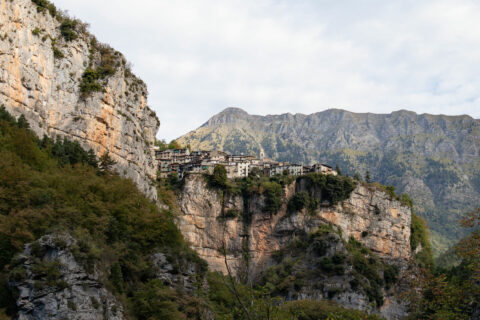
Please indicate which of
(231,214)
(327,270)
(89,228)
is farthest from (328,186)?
(89,228)

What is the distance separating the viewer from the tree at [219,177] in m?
92.7

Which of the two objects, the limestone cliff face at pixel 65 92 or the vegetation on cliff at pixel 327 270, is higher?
the limestone cliff face at pixel 65 92

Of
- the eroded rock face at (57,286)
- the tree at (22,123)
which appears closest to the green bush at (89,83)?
the tree at (22,123)

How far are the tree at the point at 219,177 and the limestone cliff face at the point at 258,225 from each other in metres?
1.75

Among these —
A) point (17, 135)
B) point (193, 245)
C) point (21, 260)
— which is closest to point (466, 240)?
point (21, 260)

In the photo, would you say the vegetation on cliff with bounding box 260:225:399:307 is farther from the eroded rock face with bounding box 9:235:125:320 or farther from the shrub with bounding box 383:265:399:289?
the eroded rock face with bounding box 9:235:125:320

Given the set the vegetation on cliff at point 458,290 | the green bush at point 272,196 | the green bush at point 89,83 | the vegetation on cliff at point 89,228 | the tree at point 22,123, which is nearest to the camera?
the vegetation on cliff at point 458,290

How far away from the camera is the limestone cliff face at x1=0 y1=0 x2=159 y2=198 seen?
2098 inches

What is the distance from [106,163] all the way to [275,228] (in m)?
41.0

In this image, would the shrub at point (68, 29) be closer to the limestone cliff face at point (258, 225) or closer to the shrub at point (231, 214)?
the limestone cliff face at point (258, 225)

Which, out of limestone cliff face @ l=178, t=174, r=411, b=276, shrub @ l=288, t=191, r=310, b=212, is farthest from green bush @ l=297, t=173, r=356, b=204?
shrub @ l=288, t=191, r=310, b=212

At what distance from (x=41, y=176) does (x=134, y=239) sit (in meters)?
11.2

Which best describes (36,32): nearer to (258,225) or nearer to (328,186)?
(258,225)

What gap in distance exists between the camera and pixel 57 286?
113 ft
